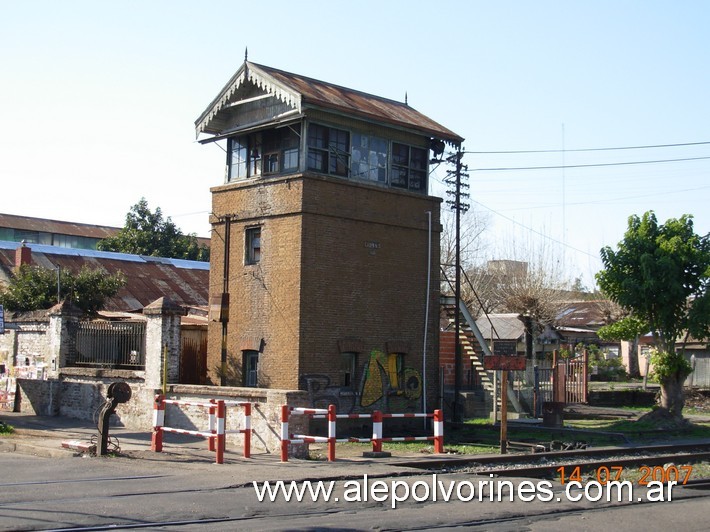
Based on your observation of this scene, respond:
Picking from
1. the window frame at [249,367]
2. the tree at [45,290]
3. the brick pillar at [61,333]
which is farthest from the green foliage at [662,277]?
the tree at [45,290]

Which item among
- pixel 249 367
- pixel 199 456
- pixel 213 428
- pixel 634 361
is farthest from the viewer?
pixel 634 361

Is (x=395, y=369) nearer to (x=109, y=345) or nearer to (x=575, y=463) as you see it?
(x=109, y=345)

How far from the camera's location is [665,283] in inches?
995

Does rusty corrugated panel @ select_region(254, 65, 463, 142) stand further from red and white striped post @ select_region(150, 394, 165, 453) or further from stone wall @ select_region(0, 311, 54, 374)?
stone wall @ select_region(0, 311, 54, 374)

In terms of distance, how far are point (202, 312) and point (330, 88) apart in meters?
10.7

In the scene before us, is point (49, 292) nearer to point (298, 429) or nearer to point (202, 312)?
point (202, 312)

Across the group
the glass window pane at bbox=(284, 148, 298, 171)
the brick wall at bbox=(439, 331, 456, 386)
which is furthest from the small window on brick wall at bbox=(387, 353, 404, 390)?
the glass window pane at bbox=(284, 148, 298, 171)

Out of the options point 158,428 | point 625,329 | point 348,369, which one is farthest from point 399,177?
point 158,428

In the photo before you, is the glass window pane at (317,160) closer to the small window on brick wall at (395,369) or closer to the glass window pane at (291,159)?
the glass window pane at (291,159)

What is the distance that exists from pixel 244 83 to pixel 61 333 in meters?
9.09

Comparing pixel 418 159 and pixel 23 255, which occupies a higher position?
pixel 418 159

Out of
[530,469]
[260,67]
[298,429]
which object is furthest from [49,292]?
[530,469]

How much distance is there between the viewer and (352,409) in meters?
23.7

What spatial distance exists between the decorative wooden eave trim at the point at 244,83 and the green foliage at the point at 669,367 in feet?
42.6
